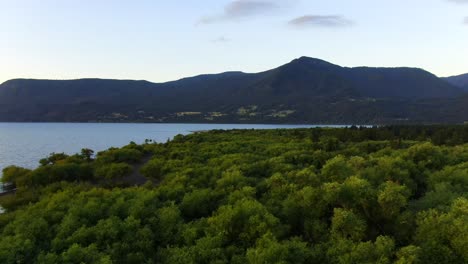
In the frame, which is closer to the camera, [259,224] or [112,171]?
[259,224]

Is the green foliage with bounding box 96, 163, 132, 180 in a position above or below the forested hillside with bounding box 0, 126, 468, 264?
below

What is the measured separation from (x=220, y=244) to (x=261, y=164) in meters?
18.4

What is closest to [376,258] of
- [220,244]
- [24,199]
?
[220,244]

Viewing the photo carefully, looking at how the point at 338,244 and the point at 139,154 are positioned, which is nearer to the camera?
the point at 338,244

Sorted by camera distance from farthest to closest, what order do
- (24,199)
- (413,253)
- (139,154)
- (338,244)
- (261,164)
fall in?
1. (139,154)
2. (261,164)
3. (24,199)
4. (338,244)
5. (413,253)

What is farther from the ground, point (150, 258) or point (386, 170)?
point (386, 170)

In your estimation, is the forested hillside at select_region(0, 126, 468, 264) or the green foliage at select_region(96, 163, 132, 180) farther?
the green foliage at select_region(96, 163, 132, 180)

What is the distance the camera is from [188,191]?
2645 cm

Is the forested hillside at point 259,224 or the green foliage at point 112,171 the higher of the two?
the forested hillside at point 259,224

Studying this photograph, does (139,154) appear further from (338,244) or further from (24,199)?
(338,244)

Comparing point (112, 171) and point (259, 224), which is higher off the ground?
point (259, 224)

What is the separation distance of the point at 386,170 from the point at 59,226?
22.1m

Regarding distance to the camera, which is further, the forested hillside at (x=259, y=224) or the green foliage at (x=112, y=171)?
the green foliage at (x=112, y=171)

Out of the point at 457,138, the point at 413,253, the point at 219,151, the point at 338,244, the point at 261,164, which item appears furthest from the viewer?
the point at 457,138
